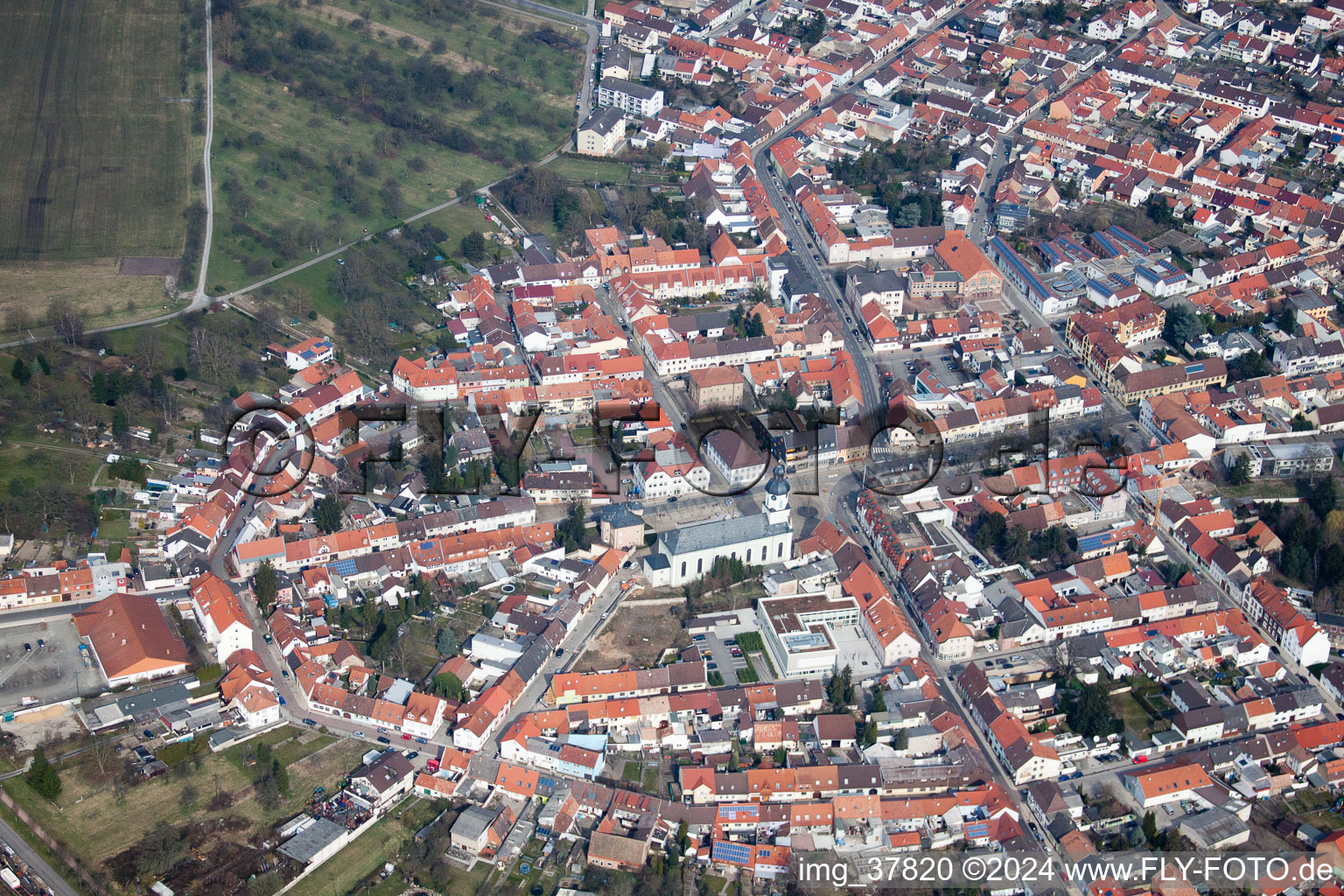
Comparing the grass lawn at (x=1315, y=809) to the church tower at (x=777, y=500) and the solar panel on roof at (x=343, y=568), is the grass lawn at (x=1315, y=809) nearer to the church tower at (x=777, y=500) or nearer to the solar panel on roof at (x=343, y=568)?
the church tower at (x=777, y=500)

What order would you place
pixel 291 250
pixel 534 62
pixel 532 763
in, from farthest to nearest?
pixel 534 62, pixel 291 250, pixel 532 763

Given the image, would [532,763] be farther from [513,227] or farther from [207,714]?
[513,227]

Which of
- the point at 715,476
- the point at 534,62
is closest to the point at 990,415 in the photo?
the point at 715,476

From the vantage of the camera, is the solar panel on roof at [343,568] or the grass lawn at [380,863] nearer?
the grass lawn at [380,863]

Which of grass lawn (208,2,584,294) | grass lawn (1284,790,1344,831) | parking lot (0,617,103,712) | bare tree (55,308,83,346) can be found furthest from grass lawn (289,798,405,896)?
grass lawn (208,2,584,294)

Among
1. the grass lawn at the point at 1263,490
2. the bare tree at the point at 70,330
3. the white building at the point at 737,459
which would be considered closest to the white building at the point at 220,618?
the bare tree at the point at 70,330

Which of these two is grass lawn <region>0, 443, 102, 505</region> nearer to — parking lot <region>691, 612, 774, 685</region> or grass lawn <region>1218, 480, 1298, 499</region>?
parking lot <region>691, 612, 774, 685</region>
